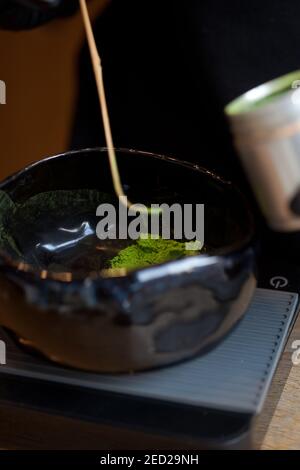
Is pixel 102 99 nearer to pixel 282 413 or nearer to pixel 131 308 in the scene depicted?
pixel 131 308

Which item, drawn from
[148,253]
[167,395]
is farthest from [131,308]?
[148,253]

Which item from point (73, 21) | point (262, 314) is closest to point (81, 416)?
point (262, 314)

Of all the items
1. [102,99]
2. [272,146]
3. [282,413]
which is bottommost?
[282,413]

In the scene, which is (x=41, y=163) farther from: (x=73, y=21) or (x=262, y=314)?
(x=73, y=21)

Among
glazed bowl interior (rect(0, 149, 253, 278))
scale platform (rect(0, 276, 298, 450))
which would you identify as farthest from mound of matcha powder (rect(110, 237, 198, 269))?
scale platform (rect(0, 276, 298, 450))

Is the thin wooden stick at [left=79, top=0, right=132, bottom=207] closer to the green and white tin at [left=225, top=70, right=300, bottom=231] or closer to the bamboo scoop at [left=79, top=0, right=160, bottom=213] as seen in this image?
the bamboo scoop at [left=79, top=0, right=160, bottom=213]

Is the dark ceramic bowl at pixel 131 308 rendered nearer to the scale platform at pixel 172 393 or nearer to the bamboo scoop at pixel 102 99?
the scale platform at pixel 172 393

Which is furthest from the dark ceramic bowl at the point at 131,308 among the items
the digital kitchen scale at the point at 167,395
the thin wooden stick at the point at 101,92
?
the thin wooden stick at the point at 101,92
